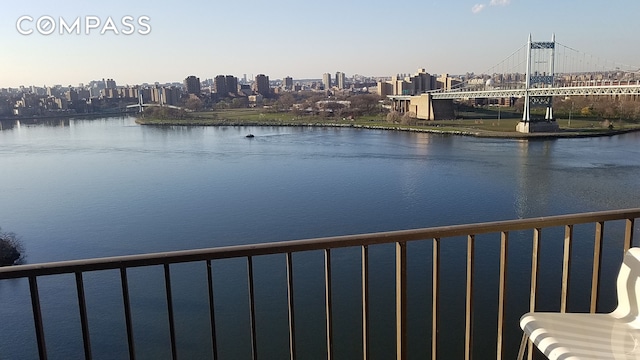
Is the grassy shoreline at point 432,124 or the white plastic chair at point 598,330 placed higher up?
the white plastic chair at point 598,330

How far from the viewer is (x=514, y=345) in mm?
5641

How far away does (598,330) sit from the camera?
1075 mm

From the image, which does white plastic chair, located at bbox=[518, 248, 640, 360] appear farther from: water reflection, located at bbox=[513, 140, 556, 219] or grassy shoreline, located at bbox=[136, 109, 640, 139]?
grassy shoreline, located at bbox=[136, 109, 640, 139]

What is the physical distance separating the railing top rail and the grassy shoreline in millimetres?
26064

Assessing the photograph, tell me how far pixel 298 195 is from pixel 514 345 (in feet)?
25.9

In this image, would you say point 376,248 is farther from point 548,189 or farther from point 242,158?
point 242,158

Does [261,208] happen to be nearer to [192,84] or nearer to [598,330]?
[598,330]

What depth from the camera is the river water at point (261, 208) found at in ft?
20.9

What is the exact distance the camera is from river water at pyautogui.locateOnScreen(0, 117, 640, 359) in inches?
251

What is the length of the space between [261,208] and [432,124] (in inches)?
921

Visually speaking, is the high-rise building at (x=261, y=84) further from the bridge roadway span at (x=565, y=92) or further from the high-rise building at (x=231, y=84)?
the bridge roadway span at (x=565, y=92)

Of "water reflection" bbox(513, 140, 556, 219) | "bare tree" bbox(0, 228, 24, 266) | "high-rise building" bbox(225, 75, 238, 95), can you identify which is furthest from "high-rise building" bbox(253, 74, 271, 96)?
"bare tree" bbox(0, 228, 24, 266)

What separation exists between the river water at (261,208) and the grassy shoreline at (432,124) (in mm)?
2046

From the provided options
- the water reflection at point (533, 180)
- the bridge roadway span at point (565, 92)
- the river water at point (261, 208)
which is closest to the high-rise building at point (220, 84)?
the bridge roadway span at point (565, 92)
